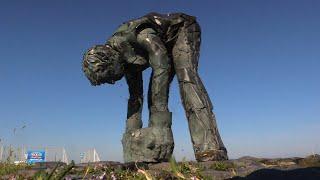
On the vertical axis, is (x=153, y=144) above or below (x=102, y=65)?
below

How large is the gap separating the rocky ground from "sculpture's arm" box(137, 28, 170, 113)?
1.75m

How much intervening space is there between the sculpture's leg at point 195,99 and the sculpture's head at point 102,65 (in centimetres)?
91

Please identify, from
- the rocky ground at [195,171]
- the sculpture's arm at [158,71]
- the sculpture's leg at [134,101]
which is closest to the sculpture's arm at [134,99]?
the sculpture's leg at [134,101]

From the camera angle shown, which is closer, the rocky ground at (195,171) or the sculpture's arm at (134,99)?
the rocky ground at (195,171)

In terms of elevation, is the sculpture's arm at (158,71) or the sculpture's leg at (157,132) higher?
the sculpture's arm at (158,71)

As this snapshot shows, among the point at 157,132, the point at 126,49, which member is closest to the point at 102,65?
the point at 126,49

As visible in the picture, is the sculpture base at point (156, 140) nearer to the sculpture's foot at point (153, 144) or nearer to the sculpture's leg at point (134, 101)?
the sculpture's foot at point (153, 144)

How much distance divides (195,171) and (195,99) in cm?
327

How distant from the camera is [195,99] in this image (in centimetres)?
613

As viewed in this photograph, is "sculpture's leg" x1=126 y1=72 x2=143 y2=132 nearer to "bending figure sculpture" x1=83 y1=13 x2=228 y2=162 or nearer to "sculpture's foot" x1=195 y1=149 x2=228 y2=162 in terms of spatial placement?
"bending figure sculpture" x1=83 y1=13 x2=228 y2=162

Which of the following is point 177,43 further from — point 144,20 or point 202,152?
point 202,152

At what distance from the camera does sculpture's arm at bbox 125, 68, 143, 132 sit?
6.78m

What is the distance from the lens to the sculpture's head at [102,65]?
6266 mm

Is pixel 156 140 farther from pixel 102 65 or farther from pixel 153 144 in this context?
pixel 102 65
